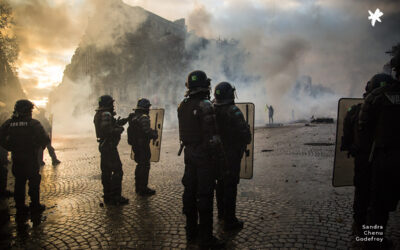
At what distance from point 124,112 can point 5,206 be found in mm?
30777

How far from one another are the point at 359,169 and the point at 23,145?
4592mm

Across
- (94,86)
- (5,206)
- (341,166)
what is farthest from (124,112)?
(341,166)

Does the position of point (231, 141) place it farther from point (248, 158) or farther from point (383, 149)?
point (383, 149)

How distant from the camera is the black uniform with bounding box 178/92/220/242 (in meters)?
2.78

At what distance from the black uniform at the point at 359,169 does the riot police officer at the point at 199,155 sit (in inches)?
63.4

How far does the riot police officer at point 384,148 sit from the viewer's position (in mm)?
2303

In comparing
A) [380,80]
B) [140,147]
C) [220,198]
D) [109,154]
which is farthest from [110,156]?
[380,80]

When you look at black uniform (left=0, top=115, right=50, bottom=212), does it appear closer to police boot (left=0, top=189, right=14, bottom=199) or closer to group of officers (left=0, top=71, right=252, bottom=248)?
group of officers (left=0, top=71, right=252, bottom=248)

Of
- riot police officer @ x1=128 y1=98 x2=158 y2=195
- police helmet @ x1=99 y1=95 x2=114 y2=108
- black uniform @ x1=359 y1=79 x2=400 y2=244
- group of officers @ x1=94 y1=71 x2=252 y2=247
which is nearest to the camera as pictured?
black uniform @ x1=359 y1=79 x2=400 y2=244

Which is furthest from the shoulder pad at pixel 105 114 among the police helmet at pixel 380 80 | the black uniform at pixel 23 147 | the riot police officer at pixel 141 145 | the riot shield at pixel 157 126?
the police helmet at pixel 380 80

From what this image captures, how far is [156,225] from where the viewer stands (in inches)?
135

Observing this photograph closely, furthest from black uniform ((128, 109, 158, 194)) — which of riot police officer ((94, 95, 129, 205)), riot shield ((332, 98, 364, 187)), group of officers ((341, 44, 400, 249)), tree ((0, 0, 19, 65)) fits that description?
tree ((0, 0, 19, 65))

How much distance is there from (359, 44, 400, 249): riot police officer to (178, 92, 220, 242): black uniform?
1519 mm

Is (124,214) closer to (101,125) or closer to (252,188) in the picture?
(101,125)
